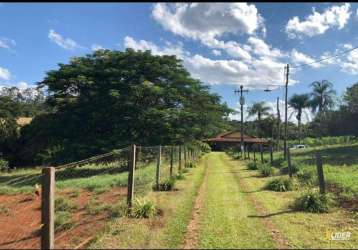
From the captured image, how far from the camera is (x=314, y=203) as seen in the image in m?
8.78

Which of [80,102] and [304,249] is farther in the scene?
[80,102]

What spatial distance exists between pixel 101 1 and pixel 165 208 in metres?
4.80

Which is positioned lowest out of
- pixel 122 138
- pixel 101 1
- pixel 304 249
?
pixel 304 249

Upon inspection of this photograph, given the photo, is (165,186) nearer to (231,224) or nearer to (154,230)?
(231,224)

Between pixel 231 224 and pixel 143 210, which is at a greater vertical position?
pixel 143 210

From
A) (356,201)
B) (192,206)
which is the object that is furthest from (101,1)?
(356,201)

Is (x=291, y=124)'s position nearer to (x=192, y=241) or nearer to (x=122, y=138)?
(x=122, y=138)

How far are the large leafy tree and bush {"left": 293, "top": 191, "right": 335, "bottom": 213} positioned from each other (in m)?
15.3

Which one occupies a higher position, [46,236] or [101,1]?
[101,1]

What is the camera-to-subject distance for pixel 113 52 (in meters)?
26.8

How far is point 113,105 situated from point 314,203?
17.3 meters

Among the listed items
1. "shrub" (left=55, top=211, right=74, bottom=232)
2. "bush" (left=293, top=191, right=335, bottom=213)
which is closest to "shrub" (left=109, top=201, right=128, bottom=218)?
"shrub" (left=55, top=211, right=74, bottom=232)

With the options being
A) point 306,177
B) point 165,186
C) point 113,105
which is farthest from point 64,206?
point 113,105

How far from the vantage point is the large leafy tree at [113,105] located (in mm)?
24219
